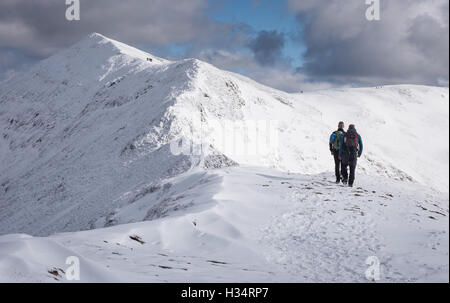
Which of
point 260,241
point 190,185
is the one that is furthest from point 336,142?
point 260,241

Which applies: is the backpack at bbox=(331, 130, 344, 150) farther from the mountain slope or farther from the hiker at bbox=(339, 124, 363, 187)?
the mountain slope

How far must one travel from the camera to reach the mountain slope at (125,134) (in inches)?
1158

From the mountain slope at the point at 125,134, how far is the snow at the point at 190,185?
0.20 meters

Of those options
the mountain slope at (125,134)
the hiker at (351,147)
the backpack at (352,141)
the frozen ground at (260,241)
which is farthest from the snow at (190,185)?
the backpack at (352,141)

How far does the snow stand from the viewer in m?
8.96

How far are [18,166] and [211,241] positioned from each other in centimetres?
4086

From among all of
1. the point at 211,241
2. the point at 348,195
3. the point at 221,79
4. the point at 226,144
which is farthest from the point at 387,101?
the point at 211,241

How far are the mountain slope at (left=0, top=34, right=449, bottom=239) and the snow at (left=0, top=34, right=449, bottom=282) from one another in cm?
20

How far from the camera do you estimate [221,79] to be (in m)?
45.2

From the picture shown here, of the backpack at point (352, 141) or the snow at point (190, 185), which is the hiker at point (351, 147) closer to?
the backpack at point (352, 141)

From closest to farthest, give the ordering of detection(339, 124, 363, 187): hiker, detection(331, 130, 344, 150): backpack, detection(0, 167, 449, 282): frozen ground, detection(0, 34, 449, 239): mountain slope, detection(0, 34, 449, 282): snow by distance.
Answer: detection(0, 167, 449, 282): frozen ground → detection(0, 34, 449, 282): snow → detection(339, 124, 363, 187): hiker → detection(331, 130, 344, 150): backpack → detection(0, 34, 449, 239): mountain slope

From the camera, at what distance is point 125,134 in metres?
35.5

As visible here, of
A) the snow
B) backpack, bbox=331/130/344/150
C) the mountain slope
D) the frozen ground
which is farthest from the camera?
the mountain slope

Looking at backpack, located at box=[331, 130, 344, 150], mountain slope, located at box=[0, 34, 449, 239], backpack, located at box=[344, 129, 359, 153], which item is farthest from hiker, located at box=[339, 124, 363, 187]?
mountain slope, located at box=[0, 34, 449, 239]
